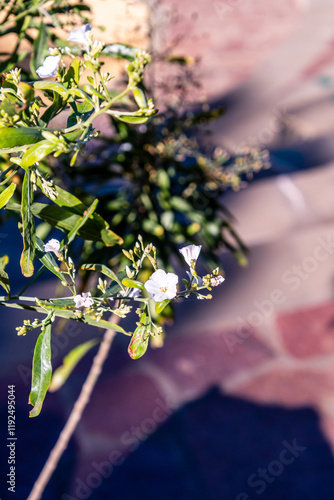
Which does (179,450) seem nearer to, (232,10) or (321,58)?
(321,58)

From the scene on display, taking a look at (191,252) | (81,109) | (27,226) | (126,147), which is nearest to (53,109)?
(81,109)

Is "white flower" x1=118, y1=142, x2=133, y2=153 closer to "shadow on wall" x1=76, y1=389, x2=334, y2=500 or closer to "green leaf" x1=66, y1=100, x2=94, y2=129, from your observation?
"green leaf" x1=66, y1=100, x2=94, y2=129

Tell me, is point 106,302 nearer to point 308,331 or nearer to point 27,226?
point 27,226

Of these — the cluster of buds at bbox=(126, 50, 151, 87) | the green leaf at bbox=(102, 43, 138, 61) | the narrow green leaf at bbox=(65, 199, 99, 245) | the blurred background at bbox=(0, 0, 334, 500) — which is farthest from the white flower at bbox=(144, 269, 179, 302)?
the blurred background at bbox=(0, 0, 334, 500)

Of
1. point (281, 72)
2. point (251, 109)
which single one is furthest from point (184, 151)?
point (281, 72)

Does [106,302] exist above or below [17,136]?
below

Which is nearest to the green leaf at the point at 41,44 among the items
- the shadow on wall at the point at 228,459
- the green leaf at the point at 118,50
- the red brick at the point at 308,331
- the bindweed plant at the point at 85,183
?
the bindweed plant at the point at 85,183
